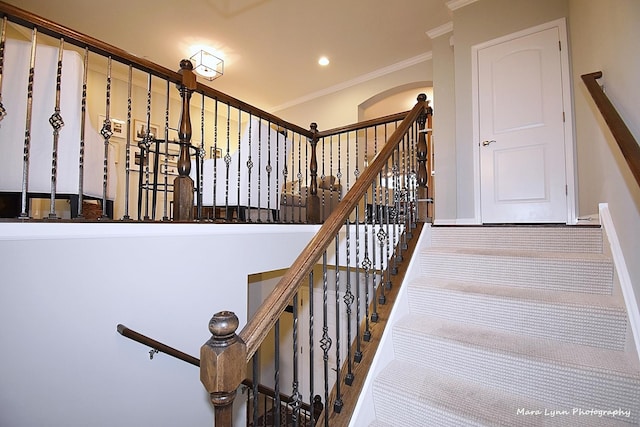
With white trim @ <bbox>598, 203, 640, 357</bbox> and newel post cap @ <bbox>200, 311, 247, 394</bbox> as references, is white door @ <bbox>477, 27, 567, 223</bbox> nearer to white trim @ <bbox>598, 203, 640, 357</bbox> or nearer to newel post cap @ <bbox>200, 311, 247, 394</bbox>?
white trim @ <bbox>598, 203, 640, 357</bbox>

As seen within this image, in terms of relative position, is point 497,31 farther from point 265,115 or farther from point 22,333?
point 22,333

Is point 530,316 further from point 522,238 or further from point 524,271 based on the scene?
point 522,238

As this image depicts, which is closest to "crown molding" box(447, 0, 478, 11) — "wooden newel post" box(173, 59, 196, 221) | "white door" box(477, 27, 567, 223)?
"white door" box(477, 27, 567, 223)

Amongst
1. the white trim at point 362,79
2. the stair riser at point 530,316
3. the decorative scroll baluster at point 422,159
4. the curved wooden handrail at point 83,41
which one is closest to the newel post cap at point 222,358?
the stair riser at point 530,316

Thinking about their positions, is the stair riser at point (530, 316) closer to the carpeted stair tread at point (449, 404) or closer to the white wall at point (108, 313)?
the carpeted stair tread at point (449, 404)

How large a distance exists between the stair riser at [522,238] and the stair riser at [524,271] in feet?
0.93

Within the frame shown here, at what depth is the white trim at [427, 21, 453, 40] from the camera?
380 centimetres

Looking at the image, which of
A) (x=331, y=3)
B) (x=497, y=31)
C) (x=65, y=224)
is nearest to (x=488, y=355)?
(x=65, y=224)

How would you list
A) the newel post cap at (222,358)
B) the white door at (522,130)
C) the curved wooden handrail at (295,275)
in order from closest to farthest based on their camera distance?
1. the newel post cap at (222,358)
2. the curved wooden handrail at (295,275)
3. the white door at (522,130)

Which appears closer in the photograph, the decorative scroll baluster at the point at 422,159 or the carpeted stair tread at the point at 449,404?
the carpeted stair tread at the point at 449,404

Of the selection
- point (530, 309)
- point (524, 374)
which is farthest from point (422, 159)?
point (524, 374)

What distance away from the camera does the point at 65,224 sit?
1.39m

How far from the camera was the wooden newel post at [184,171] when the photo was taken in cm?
194

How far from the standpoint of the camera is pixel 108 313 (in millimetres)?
1556
